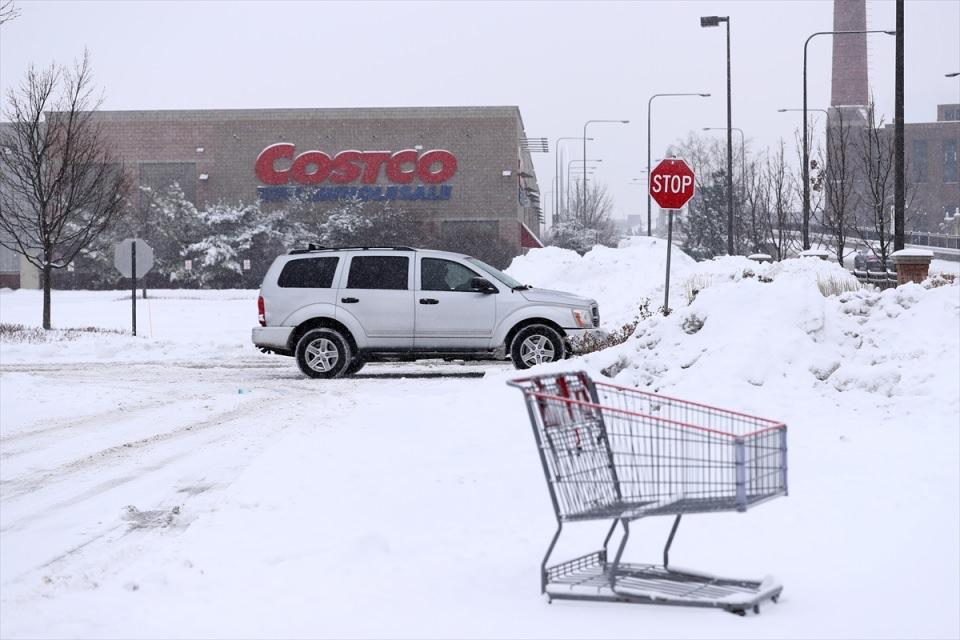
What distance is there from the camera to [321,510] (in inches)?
314

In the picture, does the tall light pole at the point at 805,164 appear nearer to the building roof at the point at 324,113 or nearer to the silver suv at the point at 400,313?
the silver suv at the point at 400,313

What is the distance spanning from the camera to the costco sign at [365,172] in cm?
6612

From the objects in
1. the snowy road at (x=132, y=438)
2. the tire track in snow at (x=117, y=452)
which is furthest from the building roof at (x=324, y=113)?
the tire track in snow at (x=117, y=452)

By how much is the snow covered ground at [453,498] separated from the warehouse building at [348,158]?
5101 centimetres

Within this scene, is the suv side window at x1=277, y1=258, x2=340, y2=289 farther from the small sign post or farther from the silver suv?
the small sign post

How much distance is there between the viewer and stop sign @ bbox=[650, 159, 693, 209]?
18.0 m

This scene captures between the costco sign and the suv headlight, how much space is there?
49711mm

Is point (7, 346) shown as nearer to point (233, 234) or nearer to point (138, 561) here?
point (138, 561)

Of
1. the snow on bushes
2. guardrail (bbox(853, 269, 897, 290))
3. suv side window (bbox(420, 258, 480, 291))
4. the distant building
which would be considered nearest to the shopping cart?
the snow on bushes

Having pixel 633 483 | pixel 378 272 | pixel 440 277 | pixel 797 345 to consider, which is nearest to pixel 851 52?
pixel 440 277

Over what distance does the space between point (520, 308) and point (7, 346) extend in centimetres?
1112

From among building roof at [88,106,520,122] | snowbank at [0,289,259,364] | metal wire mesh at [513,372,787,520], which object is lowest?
snowbank at [0,289,259,364]

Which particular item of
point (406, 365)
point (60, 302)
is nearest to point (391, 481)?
point (406, 365)

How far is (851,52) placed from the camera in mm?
126562
